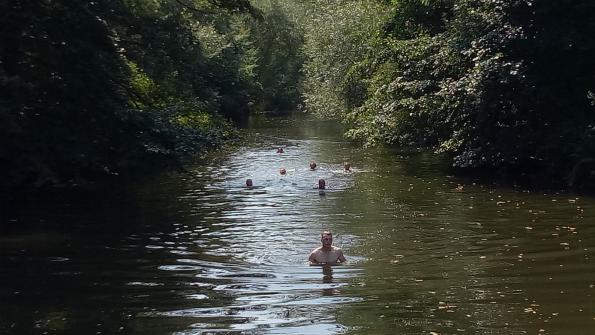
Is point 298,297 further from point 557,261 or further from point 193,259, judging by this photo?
point 557,261

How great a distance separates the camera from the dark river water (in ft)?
30.8

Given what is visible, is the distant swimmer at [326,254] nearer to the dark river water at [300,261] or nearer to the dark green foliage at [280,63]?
the dark river water at [300,261]

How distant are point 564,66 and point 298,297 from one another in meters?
14.7

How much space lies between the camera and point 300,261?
13.8m

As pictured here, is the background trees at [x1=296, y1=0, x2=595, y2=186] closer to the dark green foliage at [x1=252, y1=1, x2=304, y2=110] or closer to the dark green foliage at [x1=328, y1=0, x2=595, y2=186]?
the dark green foliage at [x1=328, y1=0, x2=595, y2=186]

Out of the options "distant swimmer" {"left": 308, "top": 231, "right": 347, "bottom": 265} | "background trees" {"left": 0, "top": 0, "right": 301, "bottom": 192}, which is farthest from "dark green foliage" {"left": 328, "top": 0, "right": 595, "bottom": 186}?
"distant swimmer" {"left": 308, "top": 231, "right": 347, "bottom": 265}

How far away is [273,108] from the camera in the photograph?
261ft

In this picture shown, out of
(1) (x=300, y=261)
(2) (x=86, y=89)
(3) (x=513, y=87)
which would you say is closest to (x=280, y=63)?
(3) (x=513, y=87)

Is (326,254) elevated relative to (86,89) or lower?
lower

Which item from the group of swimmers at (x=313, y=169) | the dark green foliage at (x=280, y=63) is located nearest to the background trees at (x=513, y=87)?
the group of swimmers at (x=313, y=169)

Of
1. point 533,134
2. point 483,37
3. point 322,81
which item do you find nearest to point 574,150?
point 533,134

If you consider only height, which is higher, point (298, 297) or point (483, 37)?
point (483, 37)

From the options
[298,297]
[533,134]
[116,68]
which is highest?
[116,68]

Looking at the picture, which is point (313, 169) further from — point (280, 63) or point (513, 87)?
point (280, 63)
